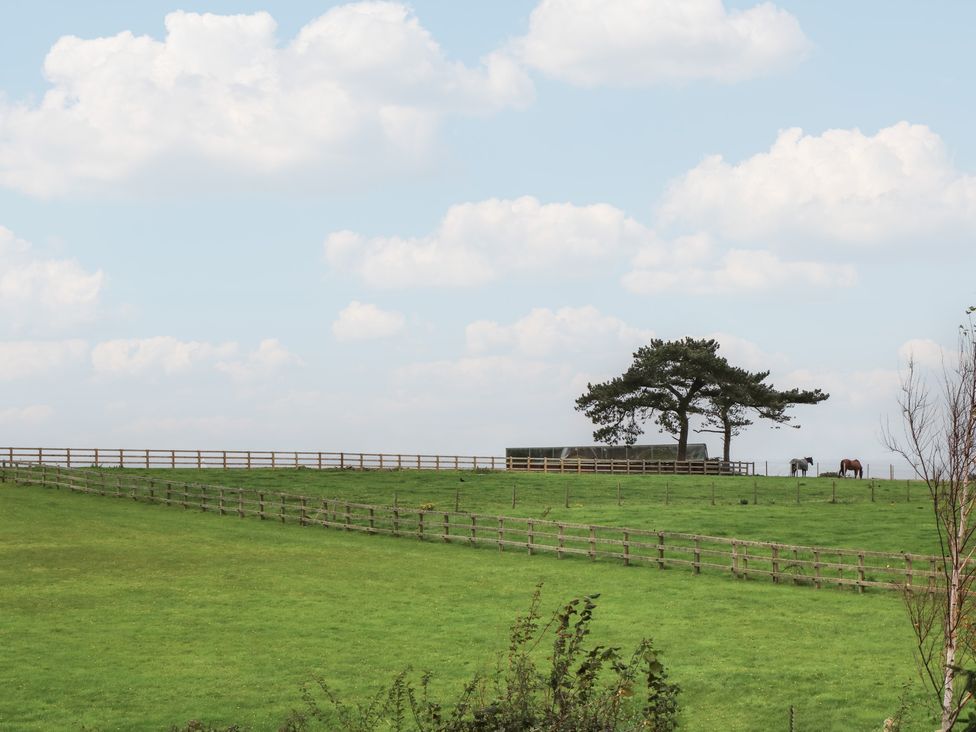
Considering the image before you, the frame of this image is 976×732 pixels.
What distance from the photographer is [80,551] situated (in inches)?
1346

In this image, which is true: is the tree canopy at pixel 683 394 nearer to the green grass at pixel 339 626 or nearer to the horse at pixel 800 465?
the horse at pixel 800 465

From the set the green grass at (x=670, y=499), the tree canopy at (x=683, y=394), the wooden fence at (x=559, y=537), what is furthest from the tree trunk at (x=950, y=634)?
the tree canopy at (x=683, y=394)

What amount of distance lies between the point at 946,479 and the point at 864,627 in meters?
12.6

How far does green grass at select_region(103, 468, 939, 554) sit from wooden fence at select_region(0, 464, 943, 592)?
2926 millimetres

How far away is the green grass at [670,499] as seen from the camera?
39.6m

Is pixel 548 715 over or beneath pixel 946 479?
beneath

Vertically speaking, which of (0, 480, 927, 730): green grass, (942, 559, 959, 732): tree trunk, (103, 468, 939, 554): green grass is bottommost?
(0, 480, 927, 730): green grass

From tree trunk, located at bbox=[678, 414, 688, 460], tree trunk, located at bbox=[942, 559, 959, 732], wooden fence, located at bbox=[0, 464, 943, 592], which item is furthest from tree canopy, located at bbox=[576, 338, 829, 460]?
tree trunk, located at bbox=[942, 559, 959, 732]

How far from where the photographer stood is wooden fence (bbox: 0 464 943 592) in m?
30.7

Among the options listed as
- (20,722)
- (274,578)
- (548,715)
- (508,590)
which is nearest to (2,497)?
(274,578)

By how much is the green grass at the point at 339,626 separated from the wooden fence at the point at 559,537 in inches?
44.1

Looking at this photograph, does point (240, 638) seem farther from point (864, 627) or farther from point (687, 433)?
point (687, 433)

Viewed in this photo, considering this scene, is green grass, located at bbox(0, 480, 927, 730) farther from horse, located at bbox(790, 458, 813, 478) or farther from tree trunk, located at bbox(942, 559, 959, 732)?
horse, located at bbox(790, 458, 813, 478)

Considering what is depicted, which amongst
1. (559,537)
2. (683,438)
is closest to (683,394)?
(683,438)
